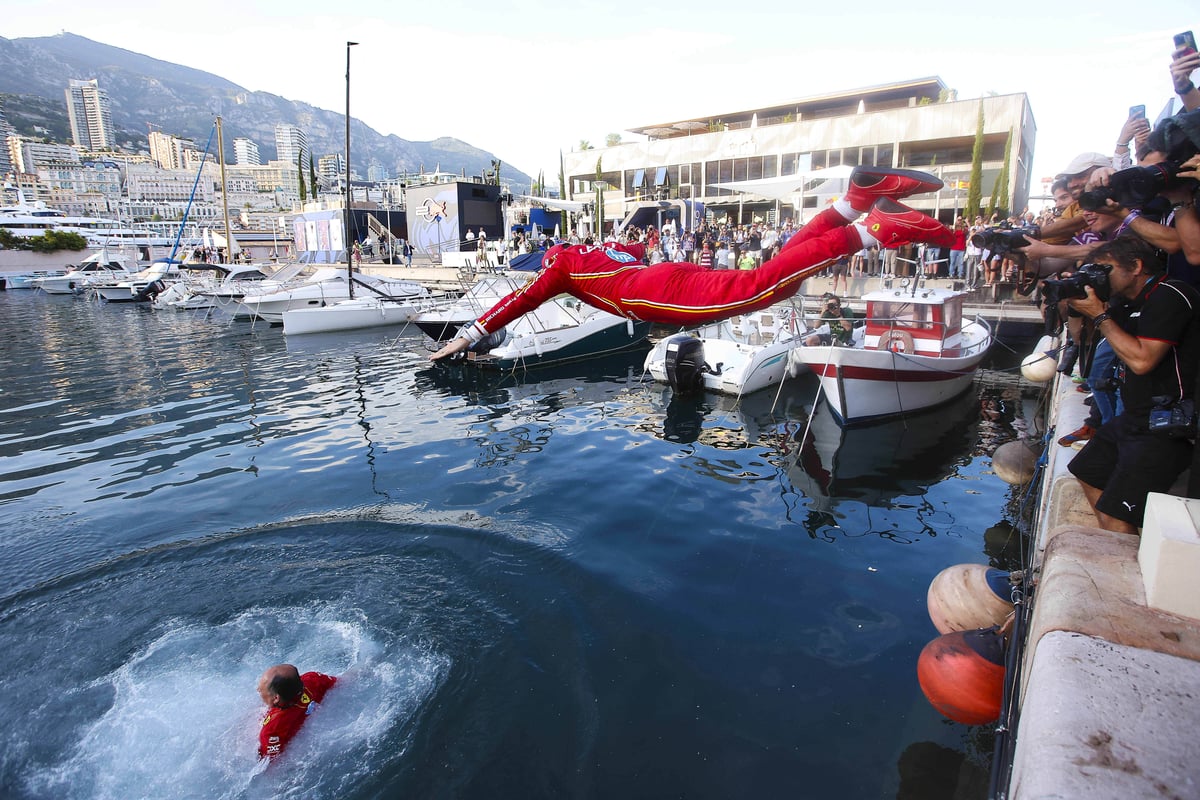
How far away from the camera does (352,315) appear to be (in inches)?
970

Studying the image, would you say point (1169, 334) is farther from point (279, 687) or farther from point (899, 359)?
point (899, 359)

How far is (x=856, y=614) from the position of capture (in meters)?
5.96

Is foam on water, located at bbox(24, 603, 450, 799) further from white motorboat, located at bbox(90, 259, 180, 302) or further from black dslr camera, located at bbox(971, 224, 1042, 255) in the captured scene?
white motorboat, located at bbox(90, 259, 180, 302)

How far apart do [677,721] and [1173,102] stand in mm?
5608

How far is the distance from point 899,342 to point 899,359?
43.9 inches

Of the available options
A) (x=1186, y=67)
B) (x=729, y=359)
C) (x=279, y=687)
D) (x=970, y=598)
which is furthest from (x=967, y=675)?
(x=729, y=359)

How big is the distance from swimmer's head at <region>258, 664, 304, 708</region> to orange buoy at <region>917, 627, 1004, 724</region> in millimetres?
4320

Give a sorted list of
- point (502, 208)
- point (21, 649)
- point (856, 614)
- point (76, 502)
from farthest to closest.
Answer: point (502, 208), point (76, 502), point (856, 614), point (21, 649)

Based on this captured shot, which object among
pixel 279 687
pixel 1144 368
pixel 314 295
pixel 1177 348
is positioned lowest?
pixel 279 687

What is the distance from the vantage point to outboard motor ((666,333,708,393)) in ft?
46.4

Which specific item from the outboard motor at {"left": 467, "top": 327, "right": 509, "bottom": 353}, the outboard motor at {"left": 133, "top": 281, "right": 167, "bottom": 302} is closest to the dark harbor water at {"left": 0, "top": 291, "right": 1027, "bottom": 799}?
the outboard motor at {"left": 467, "top": 327, "right": 509, "bottom": 353}

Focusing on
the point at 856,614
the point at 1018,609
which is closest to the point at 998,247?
the point at 1018,609

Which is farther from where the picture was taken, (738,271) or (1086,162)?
(1086,162)

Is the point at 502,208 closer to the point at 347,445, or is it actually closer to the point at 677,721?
the point at 347,445
